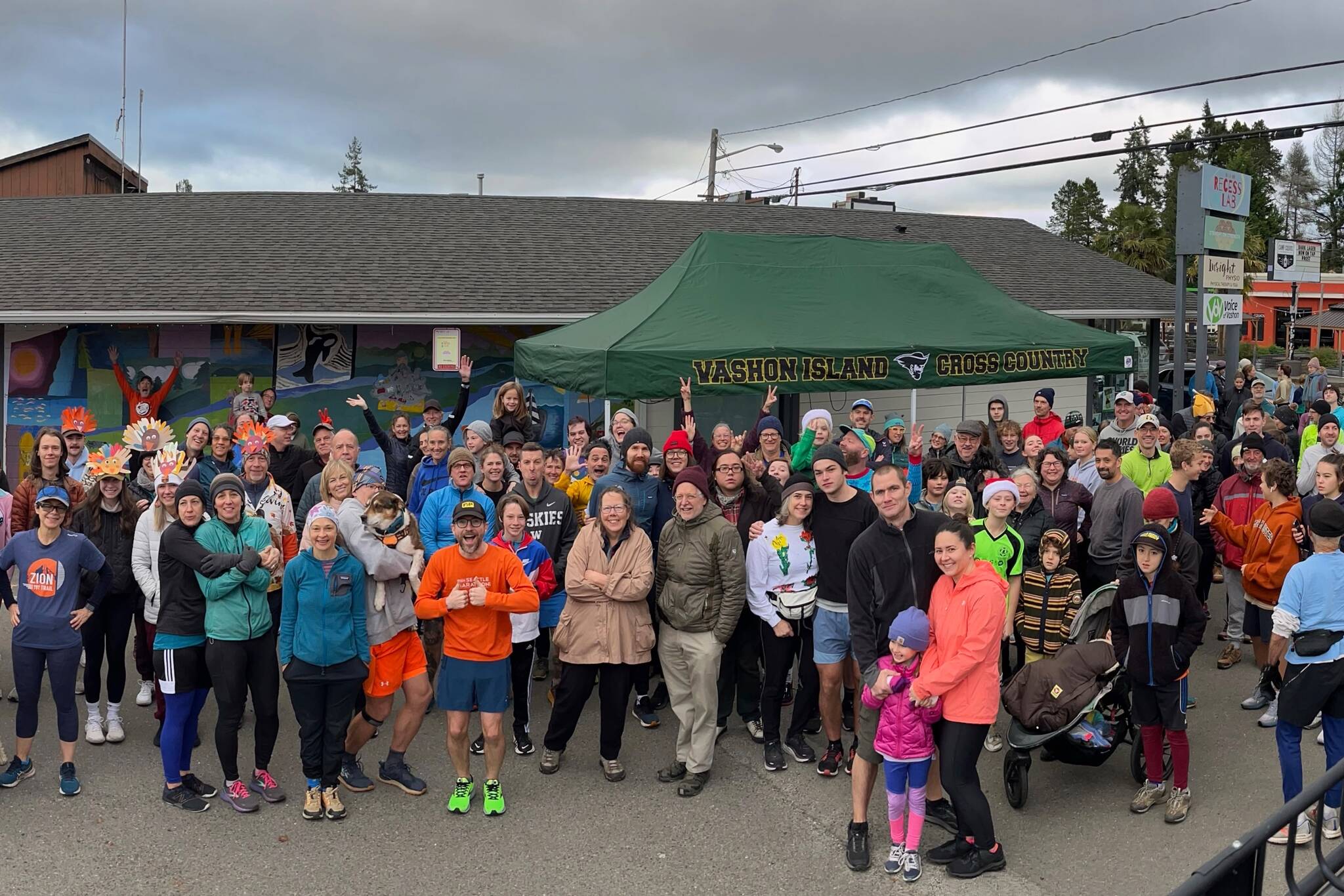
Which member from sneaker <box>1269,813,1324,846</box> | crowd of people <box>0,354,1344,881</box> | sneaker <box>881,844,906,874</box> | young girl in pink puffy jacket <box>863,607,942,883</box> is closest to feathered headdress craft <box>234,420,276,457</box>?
crowd of people <box>0,354,1344,881</box>

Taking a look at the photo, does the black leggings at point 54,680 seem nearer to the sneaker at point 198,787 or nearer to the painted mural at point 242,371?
the sneaker at point 198,787

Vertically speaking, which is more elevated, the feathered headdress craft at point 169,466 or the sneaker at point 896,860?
the feathered headdress craft at point 169,466

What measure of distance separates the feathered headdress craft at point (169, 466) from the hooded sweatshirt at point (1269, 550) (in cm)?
685

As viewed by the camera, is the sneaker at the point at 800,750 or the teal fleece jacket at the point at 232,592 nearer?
the teal fleece jacket at the point at 232,592

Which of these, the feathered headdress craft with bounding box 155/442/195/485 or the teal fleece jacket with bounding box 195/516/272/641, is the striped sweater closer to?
the teal fleece jacket with bounding box 195/516/272/641

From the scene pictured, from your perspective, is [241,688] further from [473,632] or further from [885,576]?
[885,576]

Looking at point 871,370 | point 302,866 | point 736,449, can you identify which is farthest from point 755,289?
point 302,866

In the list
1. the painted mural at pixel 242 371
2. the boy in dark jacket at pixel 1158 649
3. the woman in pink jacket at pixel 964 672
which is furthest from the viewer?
the painted mural at pixel 242 371

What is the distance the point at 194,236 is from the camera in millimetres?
16078

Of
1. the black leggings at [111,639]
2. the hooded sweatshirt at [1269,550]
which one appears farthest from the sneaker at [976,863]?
the black leggings at [111,639]

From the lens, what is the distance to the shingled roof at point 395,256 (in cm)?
1375

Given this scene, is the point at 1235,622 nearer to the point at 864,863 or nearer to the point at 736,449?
the point at 736,449

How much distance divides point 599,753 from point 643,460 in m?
1.82

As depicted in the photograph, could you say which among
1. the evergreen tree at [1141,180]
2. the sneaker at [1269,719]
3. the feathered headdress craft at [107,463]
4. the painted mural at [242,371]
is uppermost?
the evergreen tree at [1141,180]
